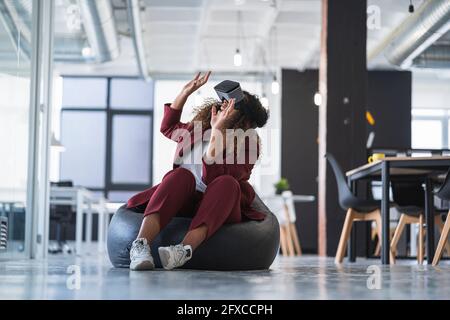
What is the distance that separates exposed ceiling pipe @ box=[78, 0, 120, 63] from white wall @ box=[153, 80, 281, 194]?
337 cm

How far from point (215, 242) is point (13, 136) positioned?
2.45m

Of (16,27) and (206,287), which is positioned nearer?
(206,287)

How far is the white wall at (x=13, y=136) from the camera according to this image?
17.2ft

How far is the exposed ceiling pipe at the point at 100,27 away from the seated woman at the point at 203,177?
16.6ft

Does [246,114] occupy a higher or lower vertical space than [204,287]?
higher

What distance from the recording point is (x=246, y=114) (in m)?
3.76

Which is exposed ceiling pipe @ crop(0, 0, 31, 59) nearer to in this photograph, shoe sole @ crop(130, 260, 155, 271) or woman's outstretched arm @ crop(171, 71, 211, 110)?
woman's outstretched arm @ crop(171, 71, 211, 110)

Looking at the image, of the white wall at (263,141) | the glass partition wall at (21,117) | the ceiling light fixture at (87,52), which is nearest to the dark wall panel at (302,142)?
the white wall at (263,141)

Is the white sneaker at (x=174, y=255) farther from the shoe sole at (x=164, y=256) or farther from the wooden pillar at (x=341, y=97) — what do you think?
the wooden pillar at (x=341, y=97)

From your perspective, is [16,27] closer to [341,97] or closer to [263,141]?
[341,97]

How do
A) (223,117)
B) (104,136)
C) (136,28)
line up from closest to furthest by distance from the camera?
(223,117), (136,28), (104,136)

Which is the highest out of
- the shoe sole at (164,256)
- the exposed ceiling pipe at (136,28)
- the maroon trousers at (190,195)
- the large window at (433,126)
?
the exposed ceiling pipe at (136,28)

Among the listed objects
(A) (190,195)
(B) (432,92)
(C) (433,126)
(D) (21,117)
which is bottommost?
(A) (190,195)

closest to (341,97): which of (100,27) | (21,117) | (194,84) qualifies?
(100,27)
